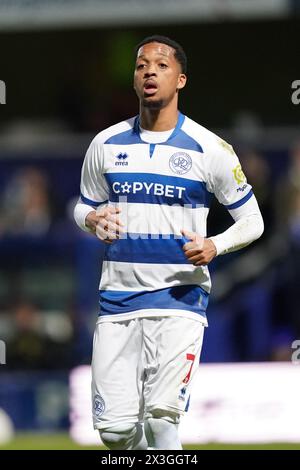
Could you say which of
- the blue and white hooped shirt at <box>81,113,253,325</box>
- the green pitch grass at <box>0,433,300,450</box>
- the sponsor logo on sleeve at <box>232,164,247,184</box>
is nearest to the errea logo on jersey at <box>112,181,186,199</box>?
the blue and white hooped shirt at <box>81,113,253,325</box>

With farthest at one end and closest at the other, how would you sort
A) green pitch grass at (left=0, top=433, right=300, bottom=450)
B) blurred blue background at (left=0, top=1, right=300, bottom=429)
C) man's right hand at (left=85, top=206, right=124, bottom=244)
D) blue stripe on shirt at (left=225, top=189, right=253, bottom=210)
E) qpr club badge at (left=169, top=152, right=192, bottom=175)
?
1. blurred blue background at (left=0, top=1, right=300, bottom=429)
2. green pitch grass at (left=0, top=433, right=300, bottom=450)
3. blue stripe on shirt at (left=225, top=189, right=253, bottom=210)
4. qpr club badge at (left=169, top=152, right=192, bottom=175)
5. man's right hand at (left=85, top=206, right=124, bottom=244)

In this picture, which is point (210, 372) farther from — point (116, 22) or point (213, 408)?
point (116, 22)

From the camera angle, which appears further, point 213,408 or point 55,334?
point 55,334

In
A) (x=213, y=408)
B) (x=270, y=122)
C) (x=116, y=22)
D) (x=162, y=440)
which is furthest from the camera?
(x=270, y=122)

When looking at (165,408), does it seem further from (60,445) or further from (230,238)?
(60,445)

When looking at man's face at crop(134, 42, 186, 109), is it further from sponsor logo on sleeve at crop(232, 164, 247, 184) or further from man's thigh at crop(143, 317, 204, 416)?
man's thigh at crop(143, 317, 204, 416)

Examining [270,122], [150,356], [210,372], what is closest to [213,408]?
[210,372]

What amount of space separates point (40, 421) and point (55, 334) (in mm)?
1177

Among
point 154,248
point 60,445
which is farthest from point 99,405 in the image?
point 60,445

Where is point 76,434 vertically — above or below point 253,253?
below

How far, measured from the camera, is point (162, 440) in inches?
339

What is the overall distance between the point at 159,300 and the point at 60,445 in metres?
5.20

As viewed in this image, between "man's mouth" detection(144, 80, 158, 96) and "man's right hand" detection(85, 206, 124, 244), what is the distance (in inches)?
29.1

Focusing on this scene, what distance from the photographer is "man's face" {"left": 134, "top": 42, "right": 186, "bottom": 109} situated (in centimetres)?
866
